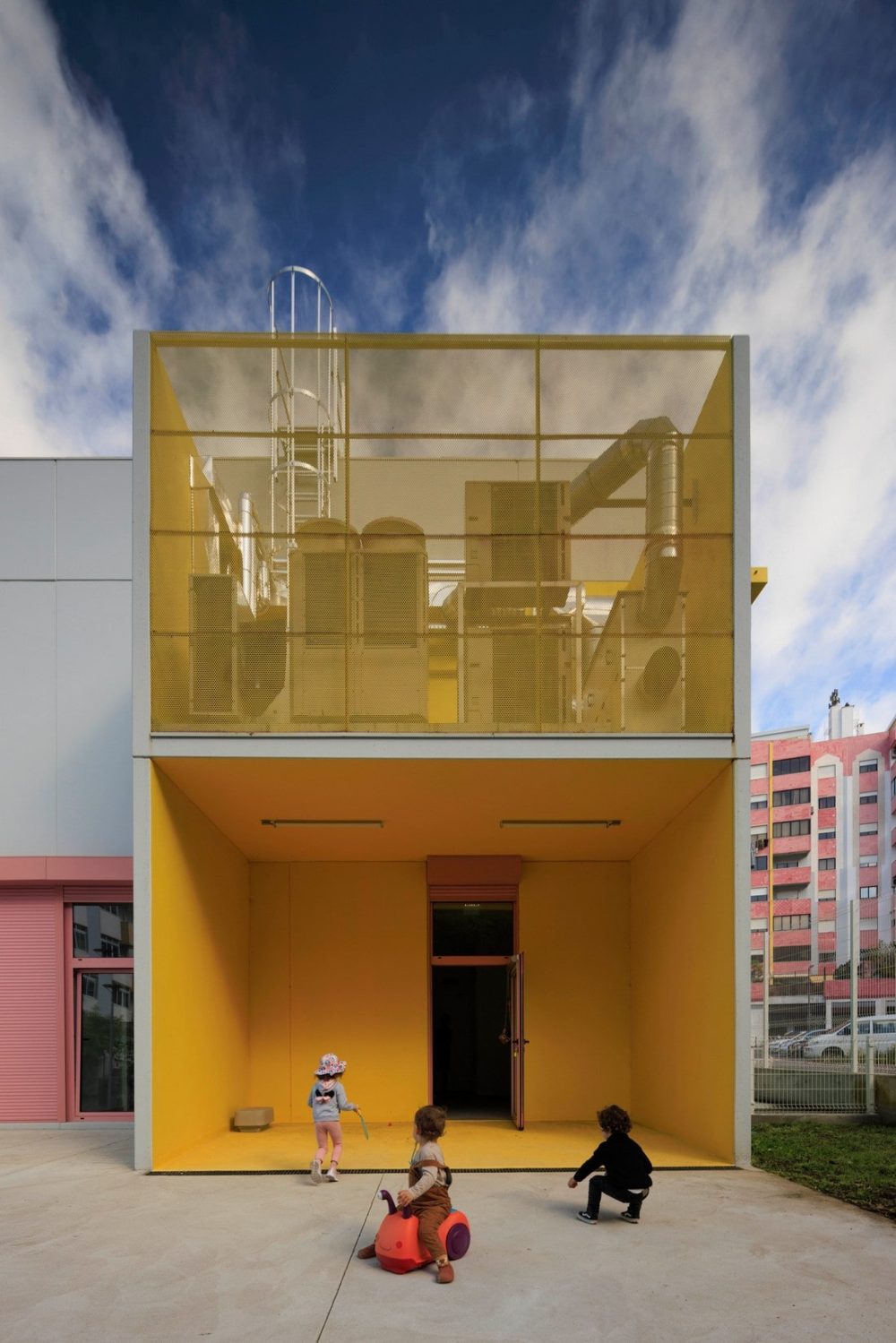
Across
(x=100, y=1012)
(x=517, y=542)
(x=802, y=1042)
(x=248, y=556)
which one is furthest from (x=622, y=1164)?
(x=802, y=1042)

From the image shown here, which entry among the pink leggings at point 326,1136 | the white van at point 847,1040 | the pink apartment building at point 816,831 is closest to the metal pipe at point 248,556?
the pink leggings at point 326,1136

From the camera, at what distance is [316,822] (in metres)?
11.6

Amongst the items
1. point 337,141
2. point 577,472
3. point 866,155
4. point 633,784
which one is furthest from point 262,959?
point 866,155

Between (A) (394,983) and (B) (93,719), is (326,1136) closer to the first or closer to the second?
(A) (394,983)

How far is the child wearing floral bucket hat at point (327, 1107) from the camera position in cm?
838

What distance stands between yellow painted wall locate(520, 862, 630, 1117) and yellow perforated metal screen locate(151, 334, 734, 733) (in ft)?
15.4

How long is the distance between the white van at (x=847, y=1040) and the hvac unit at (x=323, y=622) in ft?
28.6

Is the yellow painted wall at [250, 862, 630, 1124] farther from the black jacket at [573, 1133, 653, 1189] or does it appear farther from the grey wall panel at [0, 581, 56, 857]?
the black jacket at [573, 1133, 653, 1189]

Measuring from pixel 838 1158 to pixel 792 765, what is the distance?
6038 centimetres

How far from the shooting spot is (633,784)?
401 inches

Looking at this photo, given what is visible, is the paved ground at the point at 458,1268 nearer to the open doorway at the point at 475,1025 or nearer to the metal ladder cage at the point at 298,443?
the metal ladder cage at the point at 298,443

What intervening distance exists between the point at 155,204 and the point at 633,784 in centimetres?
2651

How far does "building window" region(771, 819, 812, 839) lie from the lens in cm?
6669

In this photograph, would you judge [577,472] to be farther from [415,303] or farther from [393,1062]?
[415,303]
